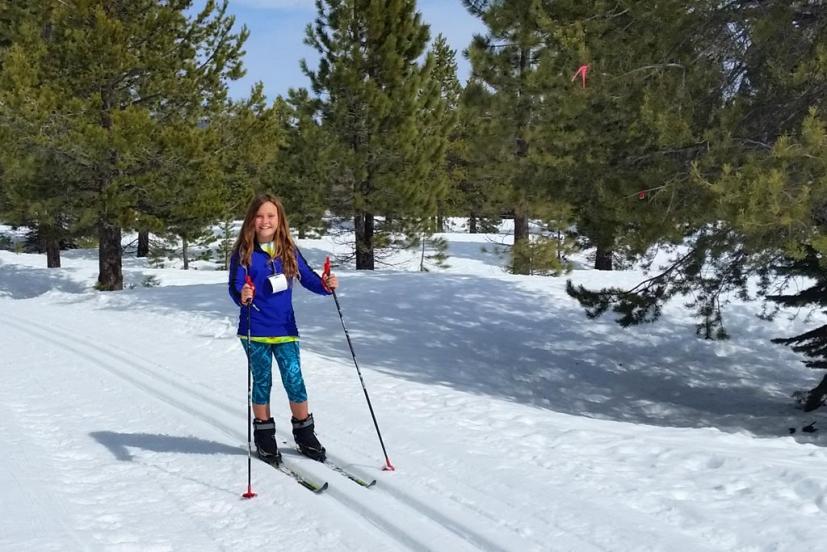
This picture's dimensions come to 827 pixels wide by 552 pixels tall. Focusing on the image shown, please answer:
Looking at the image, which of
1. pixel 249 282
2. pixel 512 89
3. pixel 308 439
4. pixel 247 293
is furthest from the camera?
pixel 512 89

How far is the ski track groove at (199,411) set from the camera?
3.60 metres

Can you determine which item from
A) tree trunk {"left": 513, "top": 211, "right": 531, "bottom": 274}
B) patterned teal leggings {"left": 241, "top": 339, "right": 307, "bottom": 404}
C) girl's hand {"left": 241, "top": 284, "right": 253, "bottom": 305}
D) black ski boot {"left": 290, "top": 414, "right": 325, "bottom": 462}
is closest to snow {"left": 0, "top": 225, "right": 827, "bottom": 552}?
black ski boot {"left": 290, "top": 414, "right": 325, "bottom": 462}

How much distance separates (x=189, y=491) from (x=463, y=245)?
29.2 metres

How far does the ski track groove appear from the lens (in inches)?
142

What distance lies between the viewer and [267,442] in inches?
188

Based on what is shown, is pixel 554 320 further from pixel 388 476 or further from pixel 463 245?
pixel 463 245

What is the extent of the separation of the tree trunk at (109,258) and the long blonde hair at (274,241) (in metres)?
13.8

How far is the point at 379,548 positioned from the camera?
352cm

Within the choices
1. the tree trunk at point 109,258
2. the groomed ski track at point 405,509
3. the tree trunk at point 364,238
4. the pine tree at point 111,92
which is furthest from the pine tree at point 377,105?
the groomed ski track at point 405,509

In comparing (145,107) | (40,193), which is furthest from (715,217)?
(40,193)

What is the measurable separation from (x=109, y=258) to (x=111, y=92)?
4.12 m

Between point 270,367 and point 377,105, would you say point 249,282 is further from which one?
point 377,105

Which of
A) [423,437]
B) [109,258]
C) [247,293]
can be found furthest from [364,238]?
[247,293]

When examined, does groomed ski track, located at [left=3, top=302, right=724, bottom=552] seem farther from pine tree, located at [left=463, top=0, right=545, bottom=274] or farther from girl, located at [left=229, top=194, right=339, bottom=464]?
pine tree, located at [left=463, top=0, right=545, bottom=274]
